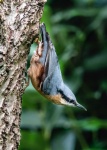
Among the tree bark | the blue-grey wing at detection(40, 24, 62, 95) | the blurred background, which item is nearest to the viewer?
the tree bark

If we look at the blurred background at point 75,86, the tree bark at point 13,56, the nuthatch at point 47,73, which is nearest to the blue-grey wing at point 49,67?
the nuthatch at point 47,73

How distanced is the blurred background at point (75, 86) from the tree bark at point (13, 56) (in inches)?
72.5

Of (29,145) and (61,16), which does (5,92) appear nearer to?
(29,145)

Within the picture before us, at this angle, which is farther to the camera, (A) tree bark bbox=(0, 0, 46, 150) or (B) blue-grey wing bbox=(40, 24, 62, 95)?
(B) blue-grey wing bbox=(40, 24, 62, 95)

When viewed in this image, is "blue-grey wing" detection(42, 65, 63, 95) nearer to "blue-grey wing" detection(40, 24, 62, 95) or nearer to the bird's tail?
"blue-grey wing" detection(40, 24, 62, 95)

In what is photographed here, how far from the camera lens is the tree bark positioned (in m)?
2.97

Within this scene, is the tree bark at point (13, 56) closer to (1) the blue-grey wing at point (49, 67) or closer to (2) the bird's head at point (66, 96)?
(1) the blue-grey wing at point (49, 67)

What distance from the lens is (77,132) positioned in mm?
5500

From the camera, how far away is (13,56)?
3.00m

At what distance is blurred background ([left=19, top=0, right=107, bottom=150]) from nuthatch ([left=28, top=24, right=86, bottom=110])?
1550 mm

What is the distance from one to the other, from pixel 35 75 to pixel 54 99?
18cm

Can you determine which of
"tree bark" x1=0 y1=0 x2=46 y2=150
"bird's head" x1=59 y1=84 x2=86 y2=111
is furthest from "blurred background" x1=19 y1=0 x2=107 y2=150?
"tree bark" x1=0 y1=0 x2=46 y2=150

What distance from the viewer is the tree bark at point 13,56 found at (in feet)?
9.76

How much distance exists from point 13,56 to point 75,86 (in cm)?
270
